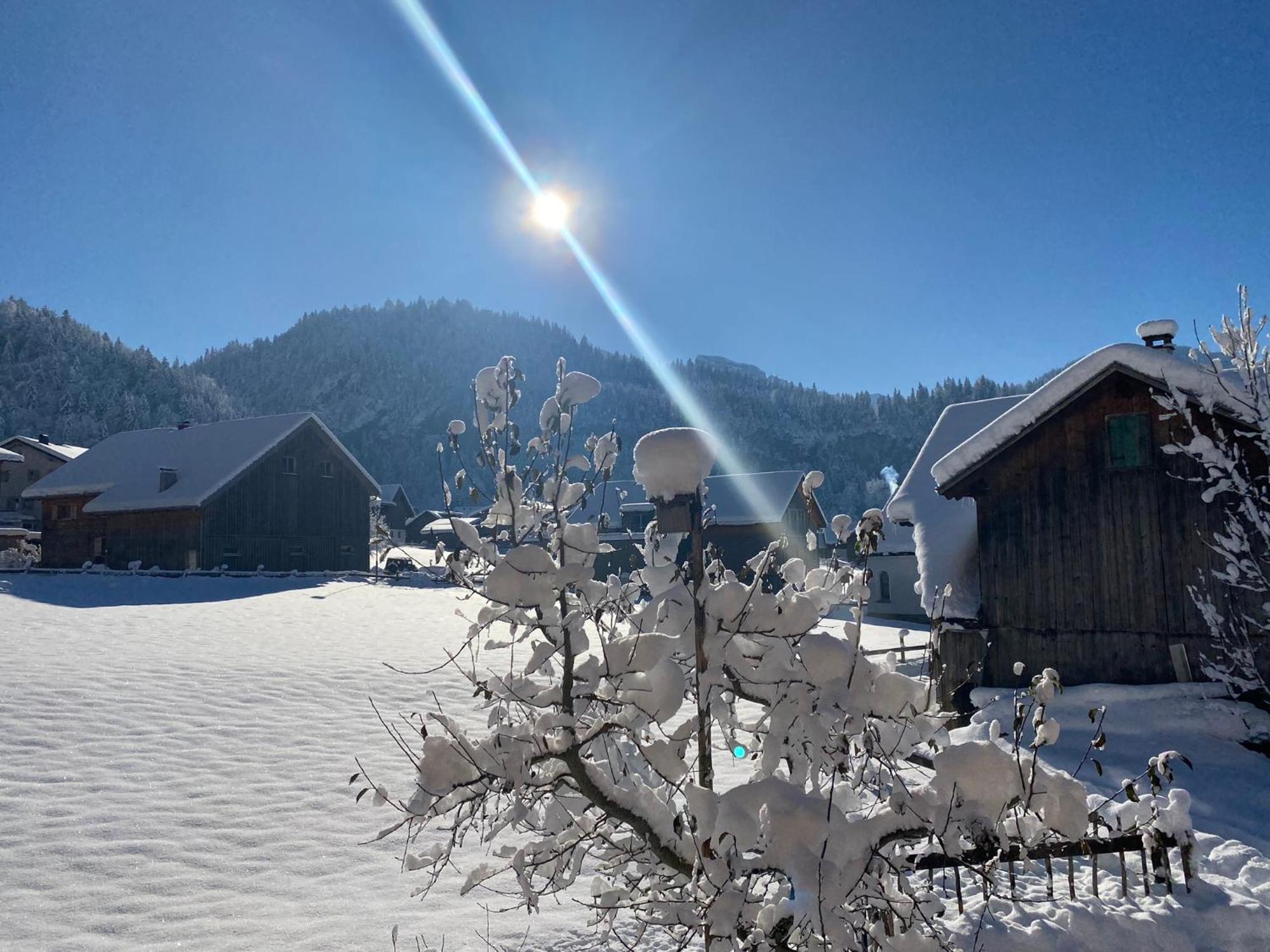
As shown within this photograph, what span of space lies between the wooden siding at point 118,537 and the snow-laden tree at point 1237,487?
1276 inches

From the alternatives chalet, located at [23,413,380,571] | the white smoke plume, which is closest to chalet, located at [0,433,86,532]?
chalet, located at [23,413,380,571]

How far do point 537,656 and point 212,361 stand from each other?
223197 millimetres

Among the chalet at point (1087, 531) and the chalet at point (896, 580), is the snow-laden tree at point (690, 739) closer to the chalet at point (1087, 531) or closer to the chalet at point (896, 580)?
the chalet at point (1087, 531)

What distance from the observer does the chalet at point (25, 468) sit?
52.0 metres

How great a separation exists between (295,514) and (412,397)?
6179 inches

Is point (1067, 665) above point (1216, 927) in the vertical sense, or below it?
above

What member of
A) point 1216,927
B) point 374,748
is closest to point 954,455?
point 1216,927

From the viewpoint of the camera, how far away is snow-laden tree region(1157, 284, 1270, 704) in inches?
311

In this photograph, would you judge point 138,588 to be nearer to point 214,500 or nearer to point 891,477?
point 214,500

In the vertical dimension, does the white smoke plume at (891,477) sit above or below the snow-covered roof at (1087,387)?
above

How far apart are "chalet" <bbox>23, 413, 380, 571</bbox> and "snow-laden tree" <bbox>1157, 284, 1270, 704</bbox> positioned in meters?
31.8

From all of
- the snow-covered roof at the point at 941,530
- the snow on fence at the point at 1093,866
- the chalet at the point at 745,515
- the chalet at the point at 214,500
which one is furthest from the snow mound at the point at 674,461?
the chalet at the point at 745,515

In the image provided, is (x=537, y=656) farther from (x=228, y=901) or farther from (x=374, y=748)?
(x=374, y=748)

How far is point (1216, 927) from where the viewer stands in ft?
16.3
